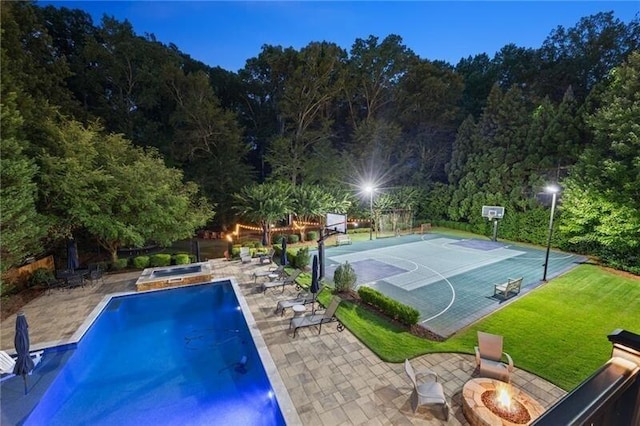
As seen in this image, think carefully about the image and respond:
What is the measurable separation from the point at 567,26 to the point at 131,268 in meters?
52.5

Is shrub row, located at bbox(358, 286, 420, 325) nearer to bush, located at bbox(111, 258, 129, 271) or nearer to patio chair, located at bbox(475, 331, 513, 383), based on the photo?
patio chair, located at bbox(475, 331, 513, 383)

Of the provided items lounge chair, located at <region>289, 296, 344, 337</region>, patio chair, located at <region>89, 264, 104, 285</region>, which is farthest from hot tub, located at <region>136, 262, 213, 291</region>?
lounge chair, located at <region>289, 296, 344, 337</region>

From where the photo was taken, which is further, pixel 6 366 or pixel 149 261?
pixel 149 261

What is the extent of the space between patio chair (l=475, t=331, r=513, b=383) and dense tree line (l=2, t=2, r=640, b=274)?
15200 mm

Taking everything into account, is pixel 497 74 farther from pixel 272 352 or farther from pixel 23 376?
pixel 23 376

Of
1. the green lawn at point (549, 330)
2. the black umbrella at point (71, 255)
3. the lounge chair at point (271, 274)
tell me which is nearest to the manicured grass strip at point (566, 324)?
the green lawn at point (549, 330)

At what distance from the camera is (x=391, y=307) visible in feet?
32.4

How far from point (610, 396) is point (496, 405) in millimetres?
5088

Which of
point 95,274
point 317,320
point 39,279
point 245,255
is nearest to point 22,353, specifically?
point 317,320

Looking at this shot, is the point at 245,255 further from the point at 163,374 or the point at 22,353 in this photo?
the point at 22,353

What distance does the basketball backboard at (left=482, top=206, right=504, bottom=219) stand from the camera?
25698 millimetres

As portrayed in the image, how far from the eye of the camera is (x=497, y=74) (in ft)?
130

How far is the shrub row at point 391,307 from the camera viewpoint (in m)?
9.27

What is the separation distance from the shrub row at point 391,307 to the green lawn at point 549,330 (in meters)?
0.45
